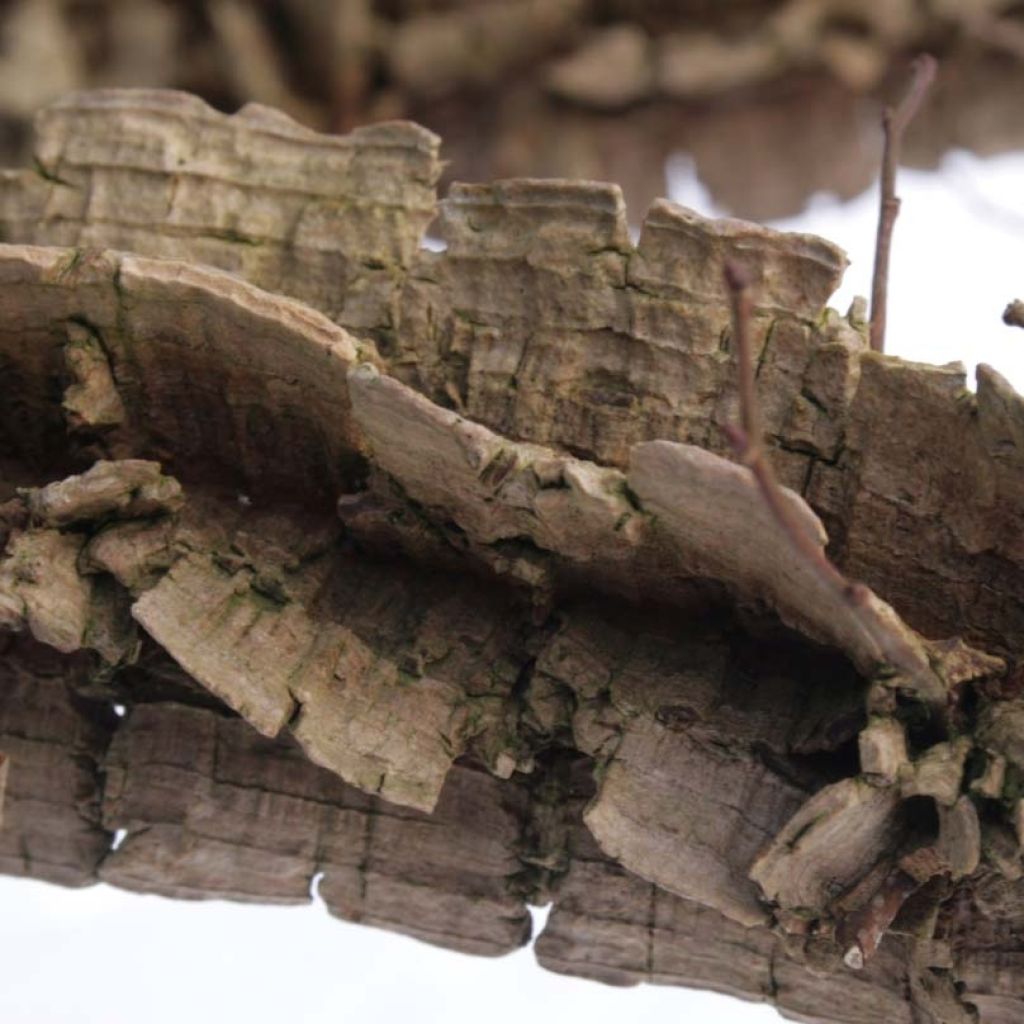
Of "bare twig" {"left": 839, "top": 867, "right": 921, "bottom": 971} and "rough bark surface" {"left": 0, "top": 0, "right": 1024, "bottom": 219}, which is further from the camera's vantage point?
"rough bark surface" {"left": 0, "top": 0, "right": 1024, "bottom": 219}

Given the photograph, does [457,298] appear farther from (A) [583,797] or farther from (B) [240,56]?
(B) [240,56]

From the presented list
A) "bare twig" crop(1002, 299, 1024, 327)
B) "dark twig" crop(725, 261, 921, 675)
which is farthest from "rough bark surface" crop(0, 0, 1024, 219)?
"dark twig" crop(725, 261, 921, 675)

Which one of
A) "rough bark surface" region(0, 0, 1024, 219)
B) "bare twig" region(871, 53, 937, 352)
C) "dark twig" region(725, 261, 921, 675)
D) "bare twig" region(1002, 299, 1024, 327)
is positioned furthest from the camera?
"rough bark surface" region(0, 0, 1024, 219)

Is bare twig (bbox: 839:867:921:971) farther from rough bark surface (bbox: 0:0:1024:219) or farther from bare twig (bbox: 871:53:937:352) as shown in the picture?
rough bark surface (bbox: 0:0:1024:219)

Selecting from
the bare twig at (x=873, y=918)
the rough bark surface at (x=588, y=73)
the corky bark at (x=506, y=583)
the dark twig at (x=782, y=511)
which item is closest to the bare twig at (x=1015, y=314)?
the corky bark at (x=506, y=583)

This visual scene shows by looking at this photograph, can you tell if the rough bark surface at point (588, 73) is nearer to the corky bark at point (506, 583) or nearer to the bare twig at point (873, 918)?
the corky bark at point (506, 583)

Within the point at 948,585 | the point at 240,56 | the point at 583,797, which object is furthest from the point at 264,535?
the point at 240,56

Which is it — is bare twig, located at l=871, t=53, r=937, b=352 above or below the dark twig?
above

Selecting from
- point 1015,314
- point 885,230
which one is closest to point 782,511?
point 1015,314
